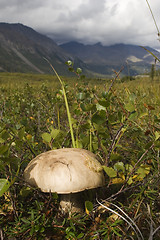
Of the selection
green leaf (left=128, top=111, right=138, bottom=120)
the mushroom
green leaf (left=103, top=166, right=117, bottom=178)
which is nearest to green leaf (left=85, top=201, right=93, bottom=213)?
the mushroom

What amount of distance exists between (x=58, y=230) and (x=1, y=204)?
1.76 feet

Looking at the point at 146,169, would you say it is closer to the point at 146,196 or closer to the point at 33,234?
the point at 146,196

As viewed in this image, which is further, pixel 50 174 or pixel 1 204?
pixel 1 204

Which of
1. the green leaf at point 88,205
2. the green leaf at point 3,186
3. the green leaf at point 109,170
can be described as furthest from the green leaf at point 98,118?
the green leaf at point 3,186

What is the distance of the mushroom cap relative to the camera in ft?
4.44

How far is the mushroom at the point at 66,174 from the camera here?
1355mm

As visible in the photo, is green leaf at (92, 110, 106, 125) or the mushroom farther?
green leaf at (92, 110, 106, 125)

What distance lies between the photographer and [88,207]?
51.5 inches

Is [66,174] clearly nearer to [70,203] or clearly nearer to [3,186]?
[70,203]

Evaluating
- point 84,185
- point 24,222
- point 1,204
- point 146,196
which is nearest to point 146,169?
point 146,196

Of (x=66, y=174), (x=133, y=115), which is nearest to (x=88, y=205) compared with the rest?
(x=66, y=174)

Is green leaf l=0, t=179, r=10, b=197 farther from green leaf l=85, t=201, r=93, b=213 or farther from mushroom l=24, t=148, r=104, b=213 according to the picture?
green leaf l=85, t=201, r=93, b=213

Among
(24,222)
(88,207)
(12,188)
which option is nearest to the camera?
(88,207)

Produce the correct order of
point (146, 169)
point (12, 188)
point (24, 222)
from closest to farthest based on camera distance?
point (24, 222), point (146, 169), point (12, 188)
